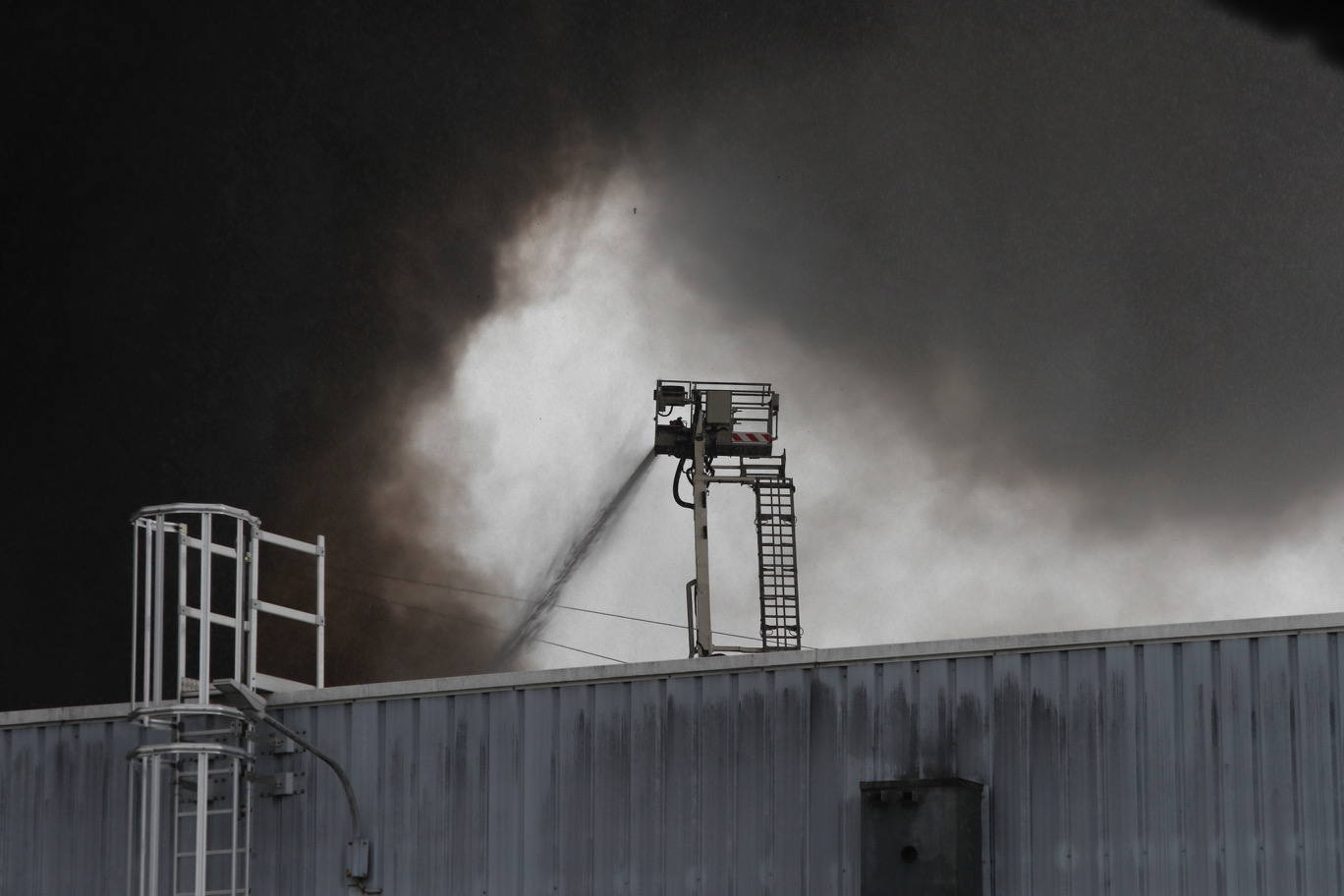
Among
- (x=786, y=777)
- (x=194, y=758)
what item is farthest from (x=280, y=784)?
(x=786, y=777)

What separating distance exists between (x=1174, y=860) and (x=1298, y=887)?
0.99 m

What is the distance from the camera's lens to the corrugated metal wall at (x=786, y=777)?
15227 mm

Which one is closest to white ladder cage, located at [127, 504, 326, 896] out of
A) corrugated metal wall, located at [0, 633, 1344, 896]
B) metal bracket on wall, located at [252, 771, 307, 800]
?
metal bracket on wall, located at [252, 771, 307, 800]

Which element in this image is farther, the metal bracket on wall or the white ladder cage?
the metal bracket on wall

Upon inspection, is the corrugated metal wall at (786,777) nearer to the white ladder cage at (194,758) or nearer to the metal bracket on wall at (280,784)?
the metal bracket on wall at (280,784)

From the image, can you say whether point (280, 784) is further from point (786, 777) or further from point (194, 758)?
point (786, 777)

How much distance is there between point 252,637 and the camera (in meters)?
18.1

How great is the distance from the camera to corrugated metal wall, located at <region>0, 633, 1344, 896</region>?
15.2 m

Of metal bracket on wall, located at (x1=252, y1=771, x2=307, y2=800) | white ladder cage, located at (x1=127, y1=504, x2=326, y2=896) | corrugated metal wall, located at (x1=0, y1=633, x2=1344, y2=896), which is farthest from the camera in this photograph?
metal bracket on wall, located at (x1=252, y1=771, x2=307, y2=800)

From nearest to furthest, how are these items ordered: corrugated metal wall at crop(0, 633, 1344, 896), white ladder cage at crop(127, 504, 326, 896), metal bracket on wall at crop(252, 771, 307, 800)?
corrugated metal wall at crop(0, 633, 1344, 896) → white ladder cage at crop(127, 504, 326, 896) → metal bracket on wall at crop(252, 771, 307, 800)

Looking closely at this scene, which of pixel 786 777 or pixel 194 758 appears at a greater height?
pixel 194 758

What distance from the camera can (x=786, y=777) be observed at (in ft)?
54.5

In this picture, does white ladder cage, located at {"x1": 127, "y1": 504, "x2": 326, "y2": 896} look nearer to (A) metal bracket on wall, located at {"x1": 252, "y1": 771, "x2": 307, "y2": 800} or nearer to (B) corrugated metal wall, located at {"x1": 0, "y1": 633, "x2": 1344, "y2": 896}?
(A) metal bracket on wall, located at {"x1": 252, "y1": 771, "x2": 307, "y2": 800}

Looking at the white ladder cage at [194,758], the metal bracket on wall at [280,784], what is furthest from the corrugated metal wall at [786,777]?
the white ladder cage at [194,758]
